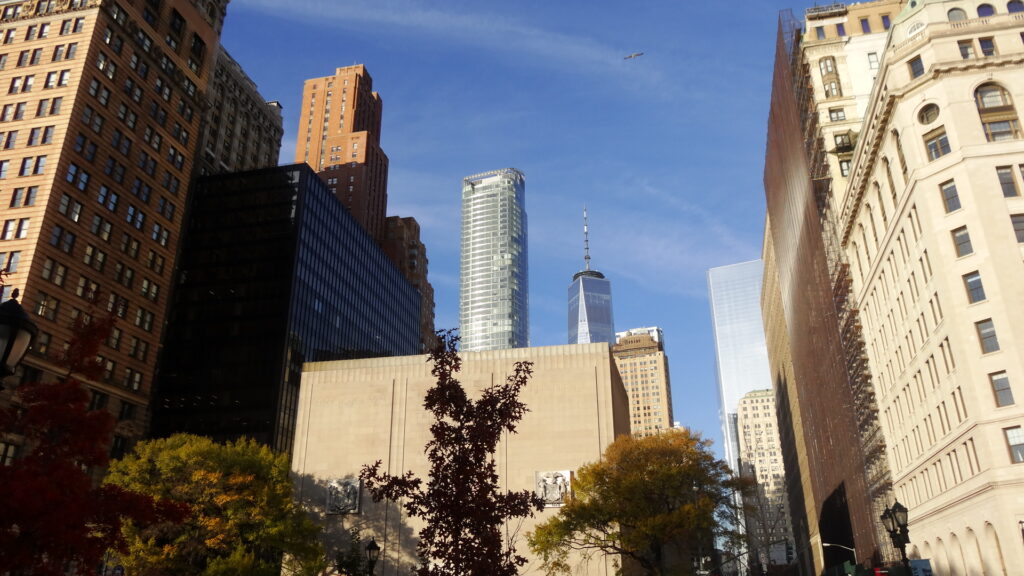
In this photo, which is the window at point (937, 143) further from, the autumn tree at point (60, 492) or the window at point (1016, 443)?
the autumn tree at point (60, 492)

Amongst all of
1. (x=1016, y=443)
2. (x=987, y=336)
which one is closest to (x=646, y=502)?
(x=1016, y=443)

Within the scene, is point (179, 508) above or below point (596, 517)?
below

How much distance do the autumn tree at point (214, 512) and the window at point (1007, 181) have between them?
5057 cm

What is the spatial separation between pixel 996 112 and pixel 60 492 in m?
55.2

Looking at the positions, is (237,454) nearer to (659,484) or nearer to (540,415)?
(540,415)

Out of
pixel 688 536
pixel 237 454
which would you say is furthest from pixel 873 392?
pixel 237 454

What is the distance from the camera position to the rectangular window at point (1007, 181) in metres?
47.8

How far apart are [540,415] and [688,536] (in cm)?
1708

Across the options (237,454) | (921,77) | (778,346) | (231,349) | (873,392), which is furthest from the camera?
(778,346)

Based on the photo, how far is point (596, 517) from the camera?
53.8m

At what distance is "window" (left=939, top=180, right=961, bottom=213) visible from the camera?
161 ft

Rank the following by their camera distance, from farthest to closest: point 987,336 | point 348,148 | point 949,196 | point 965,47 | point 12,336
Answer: point 348,148 → point 965,47 → point 949,196 → point 987,336 → point 12,336

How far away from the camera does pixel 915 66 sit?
54000 millimetres

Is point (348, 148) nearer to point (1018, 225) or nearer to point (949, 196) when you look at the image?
point (949, 196)
